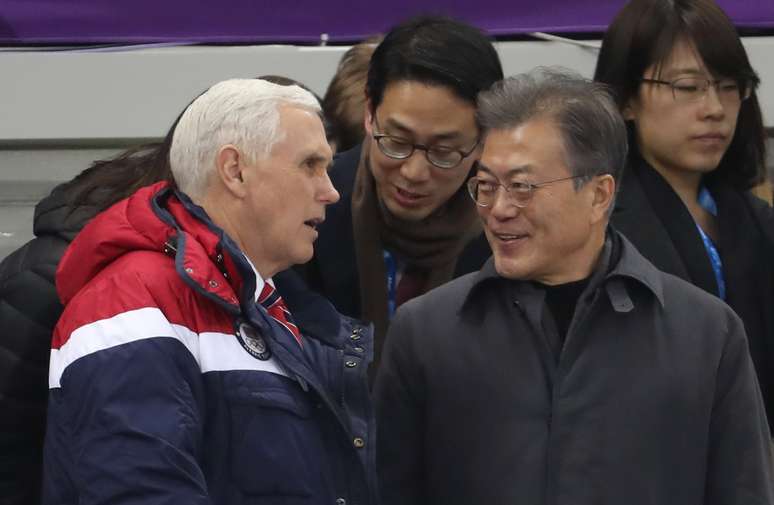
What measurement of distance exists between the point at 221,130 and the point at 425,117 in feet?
2.25

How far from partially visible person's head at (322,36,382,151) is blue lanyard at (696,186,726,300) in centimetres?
78

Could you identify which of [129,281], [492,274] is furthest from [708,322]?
[129,281]

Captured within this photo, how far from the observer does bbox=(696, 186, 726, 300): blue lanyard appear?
10.2ft

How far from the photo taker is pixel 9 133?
3.94 meters

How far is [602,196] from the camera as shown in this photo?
250cm

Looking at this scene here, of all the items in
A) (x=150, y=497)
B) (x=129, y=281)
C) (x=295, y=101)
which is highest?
(x=295, y=101)

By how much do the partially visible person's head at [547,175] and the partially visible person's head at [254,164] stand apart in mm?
325

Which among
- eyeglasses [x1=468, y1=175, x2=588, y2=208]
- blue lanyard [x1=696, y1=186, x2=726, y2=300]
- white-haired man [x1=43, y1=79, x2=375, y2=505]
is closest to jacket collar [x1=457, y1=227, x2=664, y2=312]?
eyeglasses [x1=468, y1=175, x2=588, y2=208]

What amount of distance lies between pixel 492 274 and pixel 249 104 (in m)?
0.52

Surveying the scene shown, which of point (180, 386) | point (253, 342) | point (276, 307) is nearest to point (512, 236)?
point (276, 307)

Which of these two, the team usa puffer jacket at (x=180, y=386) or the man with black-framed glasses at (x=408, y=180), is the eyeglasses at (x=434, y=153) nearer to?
the man with black-framed glasses at (x=408, y=180)

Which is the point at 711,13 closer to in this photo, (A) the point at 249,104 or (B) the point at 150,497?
(A) the point at 249,104

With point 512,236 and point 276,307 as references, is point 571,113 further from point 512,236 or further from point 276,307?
point 276,307

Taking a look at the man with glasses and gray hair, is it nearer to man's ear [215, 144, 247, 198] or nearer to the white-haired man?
the white-haired man
